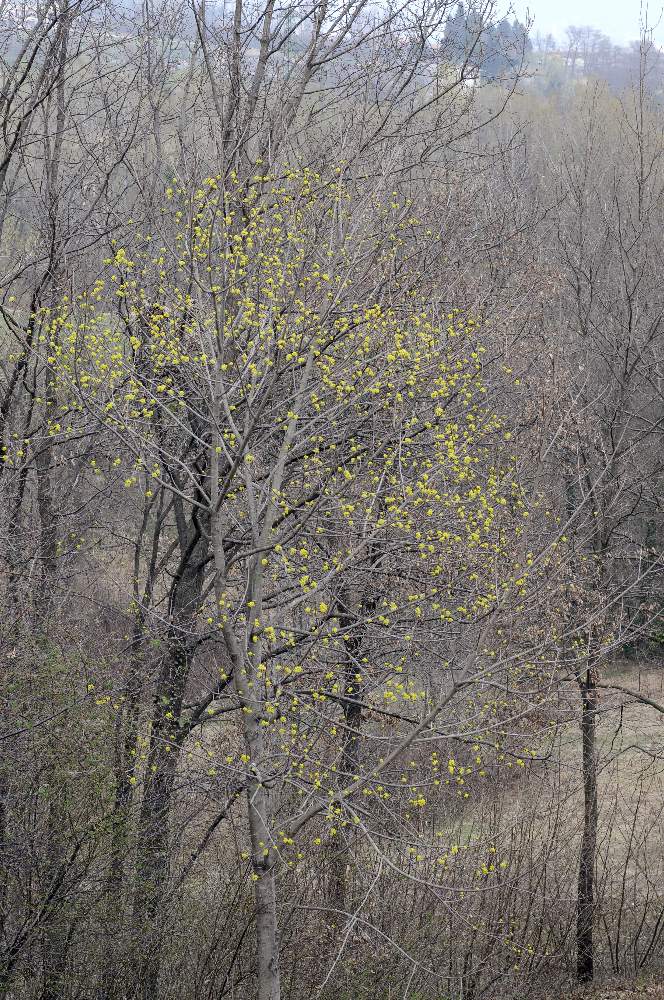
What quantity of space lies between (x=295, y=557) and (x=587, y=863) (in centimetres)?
548

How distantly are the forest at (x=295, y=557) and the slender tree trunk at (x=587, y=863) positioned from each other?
0.08 metres

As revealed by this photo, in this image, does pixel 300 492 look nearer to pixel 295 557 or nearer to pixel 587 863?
pixel 295 557

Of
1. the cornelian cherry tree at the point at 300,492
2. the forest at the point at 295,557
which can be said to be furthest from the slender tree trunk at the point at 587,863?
the cornelian cherry tree at the point at 300,492

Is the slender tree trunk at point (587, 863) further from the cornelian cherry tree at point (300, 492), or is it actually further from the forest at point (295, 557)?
the cornelian cherry tree at point (300, 492)

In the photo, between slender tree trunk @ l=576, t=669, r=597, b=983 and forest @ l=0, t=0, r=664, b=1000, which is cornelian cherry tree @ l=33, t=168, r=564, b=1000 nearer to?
forest @ l=0, t=0, r=664, b=1000

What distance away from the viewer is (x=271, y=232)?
9398 mm

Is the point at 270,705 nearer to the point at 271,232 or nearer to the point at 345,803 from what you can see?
the point at 345,803

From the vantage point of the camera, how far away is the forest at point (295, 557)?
27.9ft

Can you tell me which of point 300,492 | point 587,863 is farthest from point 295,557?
point 587,863

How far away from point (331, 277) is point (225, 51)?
3.64 metres

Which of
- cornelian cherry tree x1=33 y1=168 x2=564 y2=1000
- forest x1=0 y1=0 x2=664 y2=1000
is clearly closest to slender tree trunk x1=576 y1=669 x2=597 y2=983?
forest x1=0 y1=0 x2=664 y2=1000

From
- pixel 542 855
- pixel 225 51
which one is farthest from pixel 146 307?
pixel 542 855

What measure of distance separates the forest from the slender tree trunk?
A: 8cm

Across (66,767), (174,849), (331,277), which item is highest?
(331,277)
